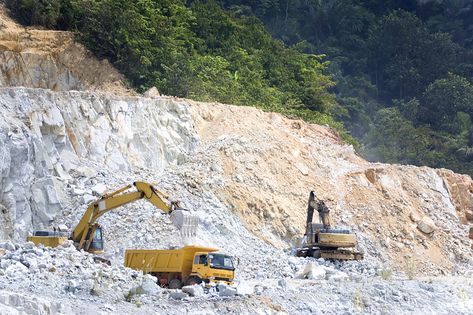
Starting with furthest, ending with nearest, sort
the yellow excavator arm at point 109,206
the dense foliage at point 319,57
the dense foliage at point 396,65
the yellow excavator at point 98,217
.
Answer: the dense foliage at point 396,65 < the dense foliage at point 319,57 < the yellow excavator arm at point 109,206 < the yellow excavator at point 98,217

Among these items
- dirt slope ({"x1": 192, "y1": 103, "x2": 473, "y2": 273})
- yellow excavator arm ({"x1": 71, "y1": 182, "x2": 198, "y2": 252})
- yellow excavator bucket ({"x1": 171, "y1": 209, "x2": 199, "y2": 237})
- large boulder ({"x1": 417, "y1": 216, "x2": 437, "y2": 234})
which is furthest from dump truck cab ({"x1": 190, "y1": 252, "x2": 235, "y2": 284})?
large boulder ({"x1": 417, "y1": 216, "x2": 437, "y2": 234})

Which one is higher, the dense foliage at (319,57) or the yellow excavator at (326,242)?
the dense foliage at (319,57)

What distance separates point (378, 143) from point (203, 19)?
1400cm

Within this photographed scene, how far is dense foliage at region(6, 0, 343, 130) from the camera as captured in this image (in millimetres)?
42844

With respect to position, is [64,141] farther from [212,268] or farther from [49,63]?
[212,268]

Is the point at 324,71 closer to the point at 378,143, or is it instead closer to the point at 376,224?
the point at 378,143

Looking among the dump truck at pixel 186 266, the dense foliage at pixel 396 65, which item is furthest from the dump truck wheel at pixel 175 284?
the dense foliage at pixel 396 65

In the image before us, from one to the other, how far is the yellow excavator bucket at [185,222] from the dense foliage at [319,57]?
1330cm

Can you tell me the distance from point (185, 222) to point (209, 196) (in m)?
5.33

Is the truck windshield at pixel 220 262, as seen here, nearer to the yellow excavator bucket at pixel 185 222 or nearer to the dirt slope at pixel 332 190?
the yellow excavator bucket at pixel 185 222

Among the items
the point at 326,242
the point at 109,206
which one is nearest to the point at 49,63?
the point at 109,206

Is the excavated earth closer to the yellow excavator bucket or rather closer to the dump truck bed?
the yellow excavator bucket

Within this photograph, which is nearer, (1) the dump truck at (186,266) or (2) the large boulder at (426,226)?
(1) the dump truck at (186,266)

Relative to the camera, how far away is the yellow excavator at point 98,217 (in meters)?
26.7
